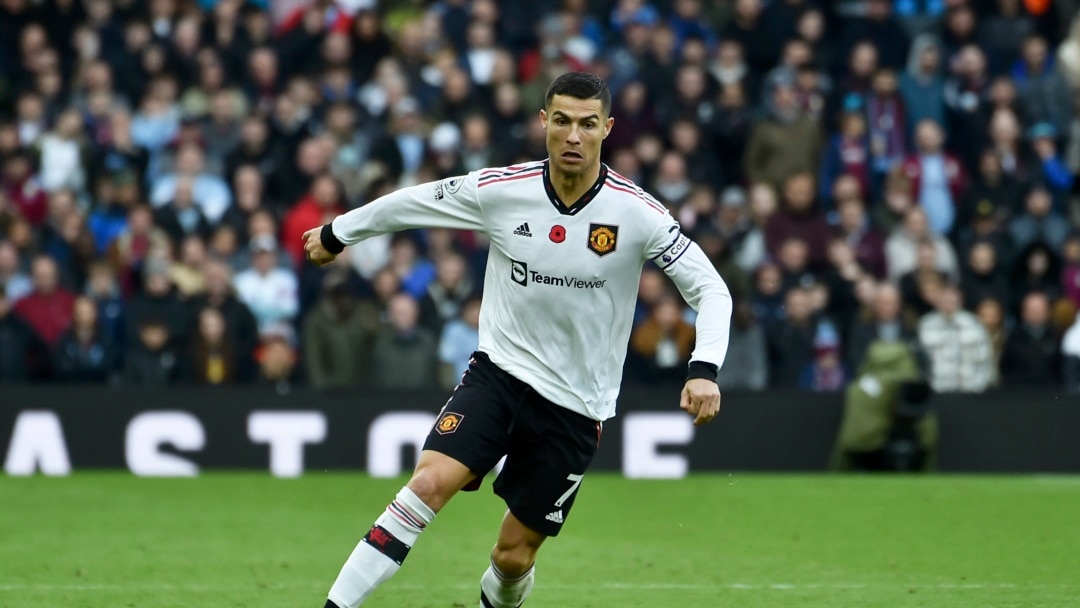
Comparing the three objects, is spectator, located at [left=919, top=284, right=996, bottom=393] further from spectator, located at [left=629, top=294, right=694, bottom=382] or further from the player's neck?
the player's neck

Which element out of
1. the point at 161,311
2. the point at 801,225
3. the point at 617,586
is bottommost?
the point at 617,586

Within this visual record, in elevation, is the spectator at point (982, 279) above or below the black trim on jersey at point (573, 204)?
below

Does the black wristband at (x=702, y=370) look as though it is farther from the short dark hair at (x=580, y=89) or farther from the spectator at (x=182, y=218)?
the spectator at (x=182, y=218)

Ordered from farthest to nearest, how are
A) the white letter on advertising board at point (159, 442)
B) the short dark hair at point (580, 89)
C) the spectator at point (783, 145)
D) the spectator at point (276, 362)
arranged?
the spectator at point (783, 145)
the spectator at point (276, 362)
the white letter on advertising board at point (159, 442)
the short dark hair at point (580, 89)

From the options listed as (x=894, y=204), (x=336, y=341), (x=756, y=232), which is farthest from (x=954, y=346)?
(x=336, y=341)

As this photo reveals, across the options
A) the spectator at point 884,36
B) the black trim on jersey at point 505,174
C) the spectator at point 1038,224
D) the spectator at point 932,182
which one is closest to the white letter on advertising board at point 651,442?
the spectator at point 932,182

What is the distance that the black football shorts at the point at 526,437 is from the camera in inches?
273

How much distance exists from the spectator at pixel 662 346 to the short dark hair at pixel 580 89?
9022 mm

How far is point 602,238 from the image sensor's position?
695cm

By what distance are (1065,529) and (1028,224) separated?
6.16 m

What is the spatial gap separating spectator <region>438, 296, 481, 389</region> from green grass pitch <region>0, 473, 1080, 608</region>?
147 cm

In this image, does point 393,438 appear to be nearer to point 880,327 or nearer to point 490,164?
point 490,164

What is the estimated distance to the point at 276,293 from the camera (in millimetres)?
16344

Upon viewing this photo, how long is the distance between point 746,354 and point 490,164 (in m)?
3.25
